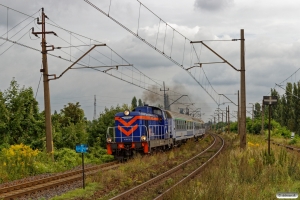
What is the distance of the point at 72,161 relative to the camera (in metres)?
24.3

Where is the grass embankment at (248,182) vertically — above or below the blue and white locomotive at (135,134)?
below

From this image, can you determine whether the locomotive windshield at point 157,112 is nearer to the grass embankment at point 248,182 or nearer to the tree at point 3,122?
the tree at point 3,122

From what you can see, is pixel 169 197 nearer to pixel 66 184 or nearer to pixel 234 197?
pixel 234 197

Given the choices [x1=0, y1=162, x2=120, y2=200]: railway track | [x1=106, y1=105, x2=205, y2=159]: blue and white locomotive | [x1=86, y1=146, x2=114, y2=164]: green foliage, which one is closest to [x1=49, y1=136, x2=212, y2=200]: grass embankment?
[x1=0, y1=162, x2=120, y2=200]: railway track

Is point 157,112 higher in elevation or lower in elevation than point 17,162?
higher

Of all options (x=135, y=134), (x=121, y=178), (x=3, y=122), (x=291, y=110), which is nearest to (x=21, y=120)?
(x=3, y=122)

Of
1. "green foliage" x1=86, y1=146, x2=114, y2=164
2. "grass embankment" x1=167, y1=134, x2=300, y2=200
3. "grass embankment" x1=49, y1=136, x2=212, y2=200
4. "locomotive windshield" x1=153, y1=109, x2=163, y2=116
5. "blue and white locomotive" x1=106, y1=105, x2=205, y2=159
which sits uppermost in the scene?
"locomotive windshield" x1=153, y1=109, x2=163, y2=116

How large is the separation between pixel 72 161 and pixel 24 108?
250 inches

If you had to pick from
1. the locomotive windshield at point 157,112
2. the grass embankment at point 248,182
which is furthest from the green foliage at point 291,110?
the grass embankment at point 248,182

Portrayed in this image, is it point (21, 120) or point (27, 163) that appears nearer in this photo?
point (27, 163)

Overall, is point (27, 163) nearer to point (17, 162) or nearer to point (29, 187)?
point (17, 162)

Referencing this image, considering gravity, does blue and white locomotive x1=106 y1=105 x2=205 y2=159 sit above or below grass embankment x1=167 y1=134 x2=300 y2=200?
above

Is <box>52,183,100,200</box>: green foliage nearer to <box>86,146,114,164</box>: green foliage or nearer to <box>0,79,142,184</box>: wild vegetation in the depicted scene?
<box>0,79,142,184</box>: wild vegetation

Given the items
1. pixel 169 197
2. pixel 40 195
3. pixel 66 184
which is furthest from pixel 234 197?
pixel 66 184
